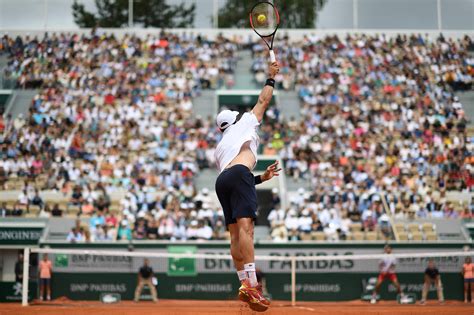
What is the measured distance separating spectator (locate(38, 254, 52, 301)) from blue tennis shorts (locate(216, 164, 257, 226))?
51.1 ft

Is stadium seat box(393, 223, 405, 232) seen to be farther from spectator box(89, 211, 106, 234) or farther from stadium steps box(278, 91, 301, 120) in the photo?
spectator box(89, 211, 106, 234)

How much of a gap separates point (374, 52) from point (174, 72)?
9690 mm

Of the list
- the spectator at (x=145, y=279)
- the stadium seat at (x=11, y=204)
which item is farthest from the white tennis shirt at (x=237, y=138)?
the stadium seat at (x=11, y=204)

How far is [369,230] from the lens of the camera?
25.7 metres

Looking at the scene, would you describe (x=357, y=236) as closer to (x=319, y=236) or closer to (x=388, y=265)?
(x=319, y=236)

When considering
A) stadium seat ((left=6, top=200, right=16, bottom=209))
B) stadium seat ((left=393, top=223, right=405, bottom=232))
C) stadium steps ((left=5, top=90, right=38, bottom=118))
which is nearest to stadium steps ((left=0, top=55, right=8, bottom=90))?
stadium steps ((left=5, top=90, right=38, bottom=118))

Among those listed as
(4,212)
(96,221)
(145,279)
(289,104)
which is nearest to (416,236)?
(145,279)

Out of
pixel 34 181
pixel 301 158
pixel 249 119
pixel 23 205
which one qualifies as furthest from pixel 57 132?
pixel 249 119

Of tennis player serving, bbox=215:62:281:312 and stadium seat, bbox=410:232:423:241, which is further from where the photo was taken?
stadium seat, bbox=410:232:423:241

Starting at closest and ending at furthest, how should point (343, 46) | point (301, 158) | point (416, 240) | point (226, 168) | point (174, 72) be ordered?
point (226, 168), point (416, 240), point (301, 158), point (174, 72), point (343, 46)

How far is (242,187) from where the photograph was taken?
8.88 m

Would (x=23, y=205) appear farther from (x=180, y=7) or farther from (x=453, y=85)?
(x=453, y=85)

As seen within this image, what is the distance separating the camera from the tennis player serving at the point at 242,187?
29.1 ft

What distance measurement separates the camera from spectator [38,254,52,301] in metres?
23.4
